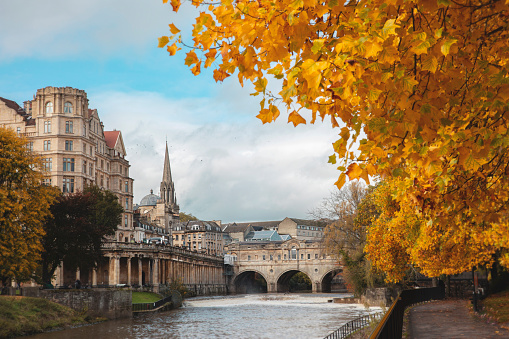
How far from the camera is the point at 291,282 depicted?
11800 cm

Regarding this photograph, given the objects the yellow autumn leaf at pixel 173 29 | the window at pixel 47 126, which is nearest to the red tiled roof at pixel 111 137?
the window at pixel 47 126

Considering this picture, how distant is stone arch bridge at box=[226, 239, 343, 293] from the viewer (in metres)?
104

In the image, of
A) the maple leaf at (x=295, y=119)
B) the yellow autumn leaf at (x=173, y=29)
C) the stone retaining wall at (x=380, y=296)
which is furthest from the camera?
the stone retaining wall at (x=380, y=296)

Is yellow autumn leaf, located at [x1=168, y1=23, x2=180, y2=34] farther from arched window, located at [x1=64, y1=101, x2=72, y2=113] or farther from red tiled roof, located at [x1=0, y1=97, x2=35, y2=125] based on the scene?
red tiled roof, located at [x1=0, y1=97, x2=35, y2=125]

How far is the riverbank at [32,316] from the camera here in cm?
3114

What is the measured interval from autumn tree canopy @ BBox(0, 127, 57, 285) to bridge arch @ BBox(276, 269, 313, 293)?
75.1 metres

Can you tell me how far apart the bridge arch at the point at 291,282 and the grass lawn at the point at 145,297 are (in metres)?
48.7

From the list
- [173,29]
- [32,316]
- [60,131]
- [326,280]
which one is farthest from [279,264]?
[173,29]

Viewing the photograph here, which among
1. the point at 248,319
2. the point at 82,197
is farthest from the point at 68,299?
the point at 248,319

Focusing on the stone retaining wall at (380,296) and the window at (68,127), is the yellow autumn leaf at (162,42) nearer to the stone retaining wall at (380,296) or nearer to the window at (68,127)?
the stone retaining wall at (380,296)

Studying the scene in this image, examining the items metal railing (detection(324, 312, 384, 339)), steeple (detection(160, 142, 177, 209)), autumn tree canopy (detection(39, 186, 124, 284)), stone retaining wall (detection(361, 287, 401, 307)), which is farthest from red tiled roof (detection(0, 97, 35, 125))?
steeple (detection(160, 142, 177, 209))

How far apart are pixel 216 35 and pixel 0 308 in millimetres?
30647

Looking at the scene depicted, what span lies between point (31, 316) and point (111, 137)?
164ft

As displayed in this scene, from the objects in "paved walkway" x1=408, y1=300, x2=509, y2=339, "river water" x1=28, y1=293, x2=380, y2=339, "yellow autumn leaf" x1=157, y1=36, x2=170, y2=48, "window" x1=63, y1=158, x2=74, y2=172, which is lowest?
"river water" x1=28, y1=293, x2=380, y2=339
